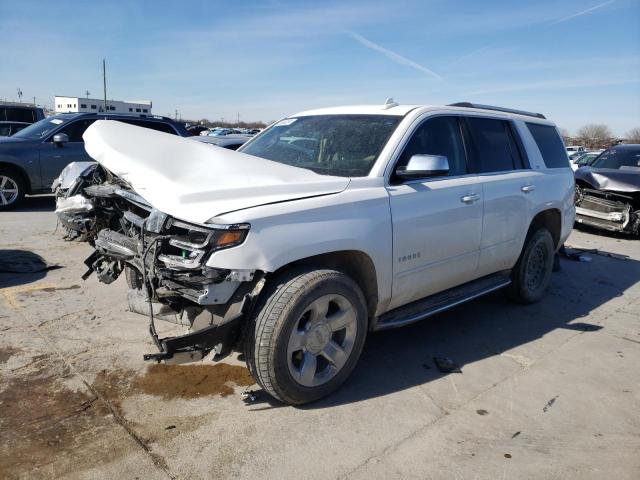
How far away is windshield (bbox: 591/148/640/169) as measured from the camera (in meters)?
10.5

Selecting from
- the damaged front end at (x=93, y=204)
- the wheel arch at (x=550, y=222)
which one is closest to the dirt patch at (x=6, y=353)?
the damaged front end at (x=93, y=204)

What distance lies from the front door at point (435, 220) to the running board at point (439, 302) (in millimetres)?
69

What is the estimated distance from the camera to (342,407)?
320cm

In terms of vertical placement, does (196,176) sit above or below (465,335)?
above

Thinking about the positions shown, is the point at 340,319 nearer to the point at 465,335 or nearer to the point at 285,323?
the point at 285,323

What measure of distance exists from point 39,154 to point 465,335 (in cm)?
855

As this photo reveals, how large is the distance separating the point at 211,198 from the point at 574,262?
6.36 meters

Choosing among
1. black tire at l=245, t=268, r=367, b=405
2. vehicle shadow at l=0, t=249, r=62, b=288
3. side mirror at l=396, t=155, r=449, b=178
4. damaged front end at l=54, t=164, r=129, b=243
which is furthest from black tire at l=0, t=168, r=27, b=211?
side mirror at l=396, t=155, r=449, b=178

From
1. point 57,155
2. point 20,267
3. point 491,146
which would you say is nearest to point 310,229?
point 491,146

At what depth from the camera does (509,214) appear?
4.52 metres

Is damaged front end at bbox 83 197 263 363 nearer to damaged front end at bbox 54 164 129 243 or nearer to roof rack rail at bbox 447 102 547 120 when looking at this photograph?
damaged front end at bbox 54 164 129 243

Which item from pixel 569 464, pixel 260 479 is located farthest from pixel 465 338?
pixel 260 479

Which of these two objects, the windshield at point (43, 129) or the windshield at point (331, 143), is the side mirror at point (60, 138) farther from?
the windshield at point (331, 143)

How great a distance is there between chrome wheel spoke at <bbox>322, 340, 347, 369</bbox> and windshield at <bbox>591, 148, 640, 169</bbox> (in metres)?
9.76
